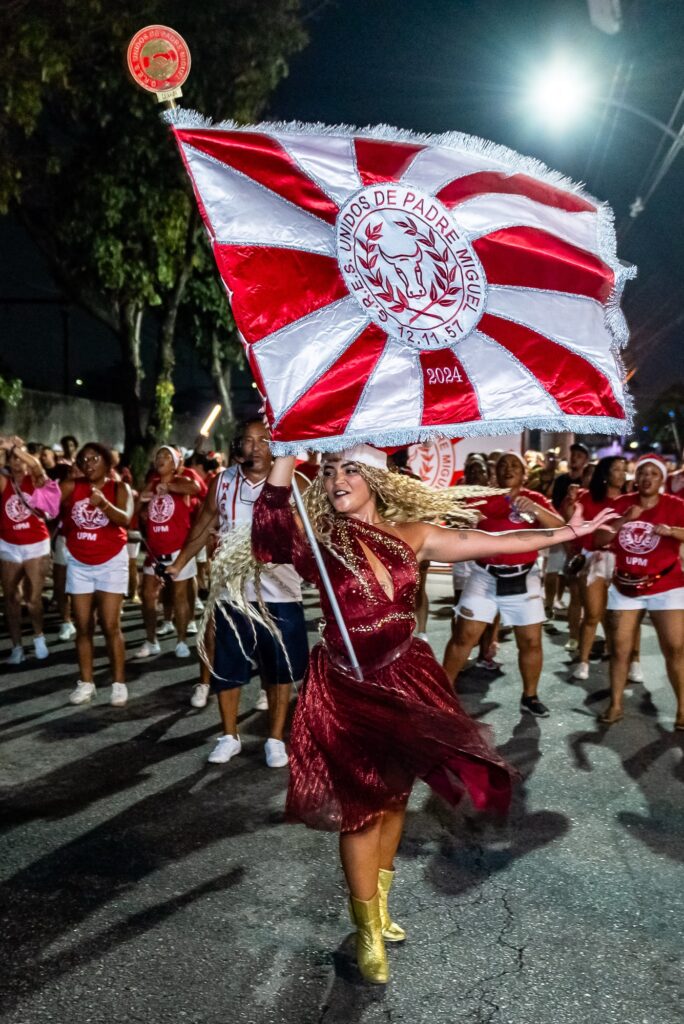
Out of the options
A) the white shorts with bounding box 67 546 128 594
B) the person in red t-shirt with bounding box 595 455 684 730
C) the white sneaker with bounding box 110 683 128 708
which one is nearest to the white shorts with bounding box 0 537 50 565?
the white shorts with bounding box 67 546 128 594

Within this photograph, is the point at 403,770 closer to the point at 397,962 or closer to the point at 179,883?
the point at 397,962

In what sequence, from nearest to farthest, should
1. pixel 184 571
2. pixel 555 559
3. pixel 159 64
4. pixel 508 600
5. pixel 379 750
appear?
pixel 379 750
pixel 159 64
pixel 508 600
pixel 184 571
pixel 555 559

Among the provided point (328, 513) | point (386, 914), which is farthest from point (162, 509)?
point (386, 914)

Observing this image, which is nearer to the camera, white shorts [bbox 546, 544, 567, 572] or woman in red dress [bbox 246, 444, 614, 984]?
woman in red dress [bbox 246, 444, 614, 984]

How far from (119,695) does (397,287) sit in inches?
180

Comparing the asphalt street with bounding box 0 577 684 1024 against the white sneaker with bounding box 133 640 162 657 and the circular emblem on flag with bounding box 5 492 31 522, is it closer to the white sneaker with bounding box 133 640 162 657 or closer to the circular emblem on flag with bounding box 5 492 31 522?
the white sneaker with bounding box 133 640 162 657

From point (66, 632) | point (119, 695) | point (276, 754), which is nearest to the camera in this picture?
point (276, 754)

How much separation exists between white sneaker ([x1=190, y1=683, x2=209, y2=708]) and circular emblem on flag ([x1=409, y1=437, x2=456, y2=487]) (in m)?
5.46

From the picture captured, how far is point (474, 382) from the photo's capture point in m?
3.60

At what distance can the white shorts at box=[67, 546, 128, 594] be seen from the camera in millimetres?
6750

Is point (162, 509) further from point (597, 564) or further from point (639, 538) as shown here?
point (639, 538)

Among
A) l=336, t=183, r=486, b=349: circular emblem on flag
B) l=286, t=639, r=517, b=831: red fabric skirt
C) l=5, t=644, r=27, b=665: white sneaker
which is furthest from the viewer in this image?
l=5, t=644, r=27, b=665: white sneaker

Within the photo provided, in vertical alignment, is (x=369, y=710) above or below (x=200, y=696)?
above

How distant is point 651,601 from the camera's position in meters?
6.43
